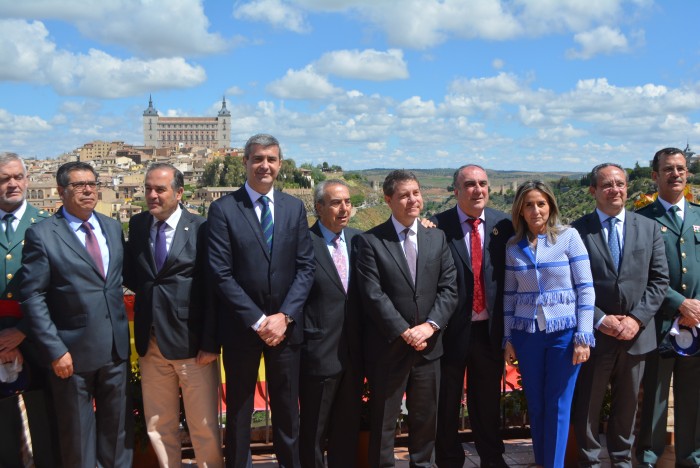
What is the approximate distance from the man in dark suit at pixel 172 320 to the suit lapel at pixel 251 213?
28 cm

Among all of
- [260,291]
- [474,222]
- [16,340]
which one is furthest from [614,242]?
[16,340]

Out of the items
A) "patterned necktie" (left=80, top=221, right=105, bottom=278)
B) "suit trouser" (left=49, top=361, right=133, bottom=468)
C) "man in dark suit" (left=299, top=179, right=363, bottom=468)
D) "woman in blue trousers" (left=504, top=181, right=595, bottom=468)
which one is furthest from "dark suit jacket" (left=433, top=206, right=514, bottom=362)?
"patterned necktie" (left=80, top=221, right=105, bottom=278)

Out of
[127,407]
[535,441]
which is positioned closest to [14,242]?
[127,407]

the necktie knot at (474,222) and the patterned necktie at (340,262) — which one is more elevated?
the necktie knot at (474,222)

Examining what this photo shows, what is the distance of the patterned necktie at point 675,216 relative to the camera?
13.1ft

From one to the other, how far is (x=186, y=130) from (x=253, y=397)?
172737 millimetres

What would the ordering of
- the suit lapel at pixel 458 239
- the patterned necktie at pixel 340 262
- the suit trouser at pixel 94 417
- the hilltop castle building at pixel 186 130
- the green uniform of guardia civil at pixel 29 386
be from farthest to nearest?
the hilltop castle building at pixel 186 130 < the suit lapel at pixel 458 239 < the patterned necktie at pixel 340 262 < the green uniform of guardia civil at pixel 29 386 < the suit trouser at pixel 94 417

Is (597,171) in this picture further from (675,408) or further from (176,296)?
(176,296)

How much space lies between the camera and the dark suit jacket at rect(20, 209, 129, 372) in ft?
10.8

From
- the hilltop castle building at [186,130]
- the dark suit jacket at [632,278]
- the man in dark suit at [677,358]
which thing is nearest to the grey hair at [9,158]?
the dark suit jacket at [632,278]

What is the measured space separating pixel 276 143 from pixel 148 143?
175 m

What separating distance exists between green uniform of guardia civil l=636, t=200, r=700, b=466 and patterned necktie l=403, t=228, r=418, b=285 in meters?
1.57

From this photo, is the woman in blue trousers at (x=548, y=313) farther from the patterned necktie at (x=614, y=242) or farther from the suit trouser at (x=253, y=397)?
the suit trouser at (x=253, y=397)

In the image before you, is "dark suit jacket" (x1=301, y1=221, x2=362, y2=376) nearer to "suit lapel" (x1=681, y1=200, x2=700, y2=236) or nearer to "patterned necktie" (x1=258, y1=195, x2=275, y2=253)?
"patterned necktie" (x1=258, y1=195, x2=275, y2=253)
